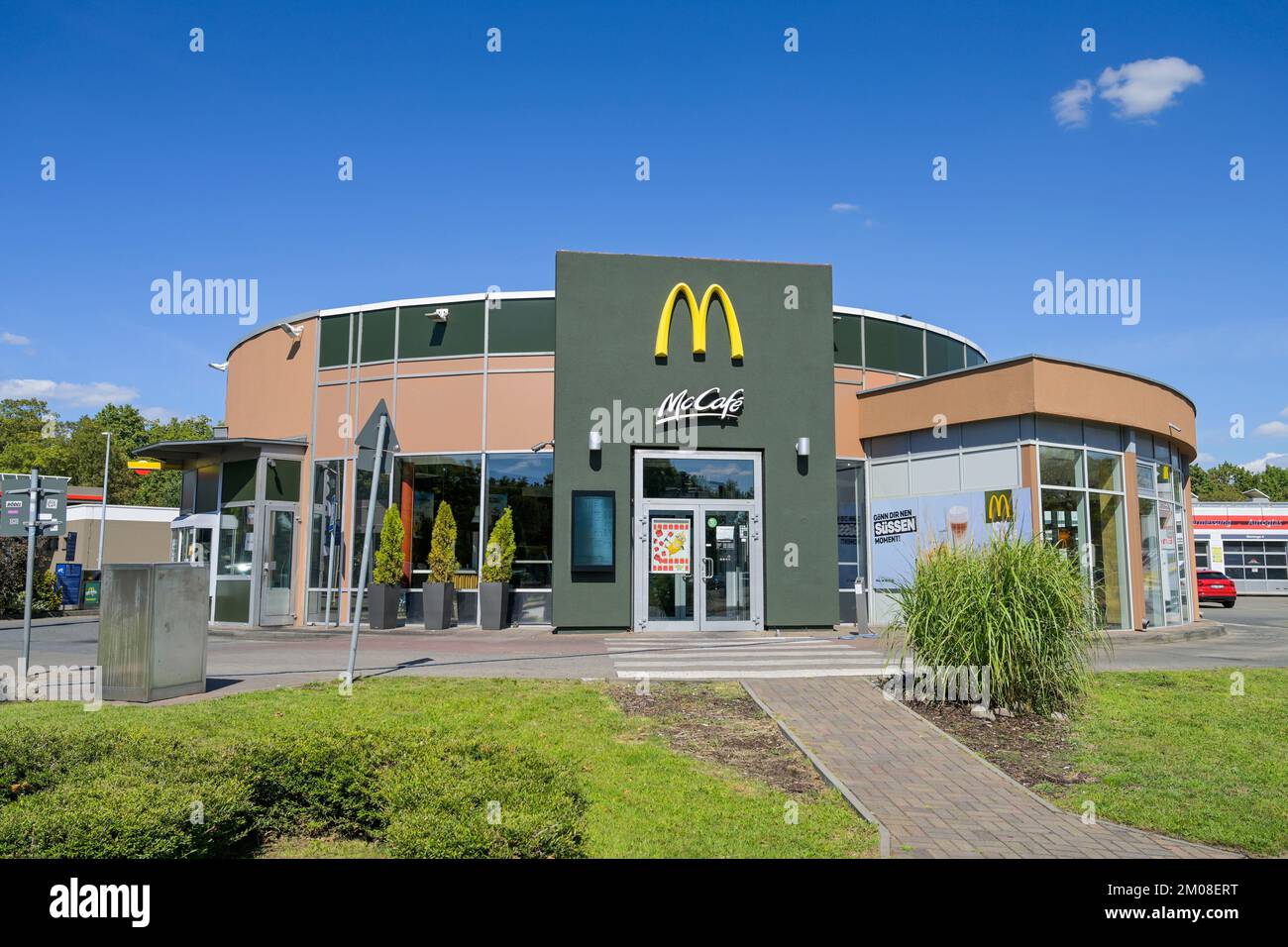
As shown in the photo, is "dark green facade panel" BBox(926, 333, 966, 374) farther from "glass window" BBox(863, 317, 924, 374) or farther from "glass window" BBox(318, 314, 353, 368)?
"glass window" BBox(318, 314, 353, 368)

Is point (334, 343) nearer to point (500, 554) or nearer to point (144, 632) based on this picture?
point (500, 554)

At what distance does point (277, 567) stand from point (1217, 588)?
33022 mm

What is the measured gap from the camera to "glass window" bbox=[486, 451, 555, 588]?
18.0 meters

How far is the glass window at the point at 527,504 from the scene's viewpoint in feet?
59.0

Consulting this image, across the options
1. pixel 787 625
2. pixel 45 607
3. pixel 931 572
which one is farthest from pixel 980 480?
pixel 45 607

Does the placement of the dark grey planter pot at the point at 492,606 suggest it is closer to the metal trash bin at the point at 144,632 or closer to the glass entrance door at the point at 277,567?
the glass entrance door at the point at 277,567

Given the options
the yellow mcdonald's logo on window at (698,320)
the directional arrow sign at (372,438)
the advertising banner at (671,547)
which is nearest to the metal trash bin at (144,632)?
the directional arrow sign at (372,438)

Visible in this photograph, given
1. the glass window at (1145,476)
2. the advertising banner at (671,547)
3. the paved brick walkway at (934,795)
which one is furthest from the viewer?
the glass window at (1145,476)

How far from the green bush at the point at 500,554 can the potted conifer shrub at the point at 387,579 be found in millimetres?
1895

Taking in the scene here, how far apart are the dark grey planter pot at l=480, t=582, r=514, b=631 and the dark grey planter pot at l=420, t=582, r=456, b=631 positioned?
79 cm

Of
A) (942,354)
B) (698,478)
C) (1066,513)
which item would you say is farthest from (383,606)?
(942,354)

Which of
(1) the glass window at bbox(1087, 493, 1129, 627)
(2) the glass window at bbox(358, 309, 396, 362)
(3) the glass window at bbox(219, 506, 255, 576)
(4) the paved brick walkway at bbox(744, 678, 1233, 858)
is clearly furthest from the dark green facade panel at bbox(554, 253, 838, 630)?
(4) the paved brick walkway at bbox(744, 678, 1233, 858)
